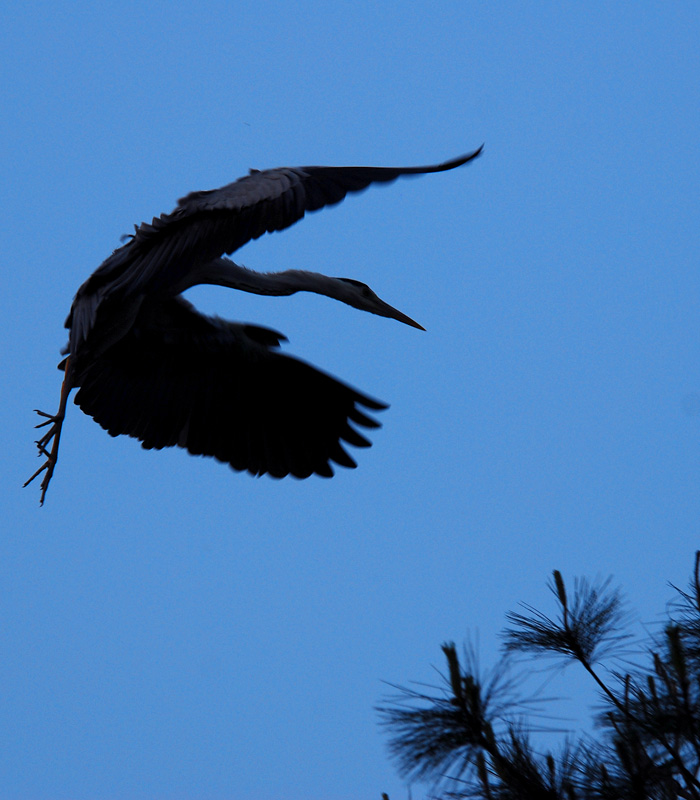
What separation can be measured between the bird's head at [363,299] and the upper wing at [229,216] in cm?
149

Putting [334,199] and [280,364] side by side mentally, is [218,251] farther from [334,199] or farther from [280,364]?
[280,364]

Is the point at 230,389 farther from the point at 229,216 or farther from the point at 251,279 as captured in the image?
the point at 229,216

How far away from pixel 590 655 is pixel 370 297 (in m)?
3.40

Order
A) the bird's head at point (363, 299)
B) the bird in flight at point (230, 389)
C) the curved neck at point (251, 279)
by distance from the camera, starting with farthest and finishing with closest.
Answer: the bird's head at point (363, 299)
the bird in flight at point (230, 389)
the curved neck at point (251, 279)

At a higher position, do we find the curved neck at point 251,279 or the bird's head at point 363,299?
the bird's head at point 363,299

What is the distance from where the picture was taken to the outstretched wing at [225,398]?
6.00 m

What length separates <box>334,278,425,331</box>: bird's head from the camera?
6.16m

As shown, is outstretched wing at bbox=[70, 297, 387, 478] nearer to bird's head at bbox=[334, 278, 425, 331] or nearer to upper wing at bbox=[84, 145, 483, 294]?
bird's head at bbox=[334, 278, 425, 331]

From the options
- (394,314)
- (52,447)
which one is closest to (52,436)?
(52,447)

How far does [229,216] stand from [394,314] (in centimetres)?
216

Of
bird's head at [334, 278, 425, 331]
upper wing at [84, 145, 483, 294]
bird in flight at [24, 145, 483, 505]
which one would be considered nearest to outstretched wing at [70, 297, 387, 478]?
bird in flight at [24, 145, 483, 505]

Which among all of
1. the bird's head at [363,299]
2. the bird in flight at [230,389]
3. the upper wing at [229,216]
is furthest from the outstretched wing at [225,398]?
the upper wing at [229,216]

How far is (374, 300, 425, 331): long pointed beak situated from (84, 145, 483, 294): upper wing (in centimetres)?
170

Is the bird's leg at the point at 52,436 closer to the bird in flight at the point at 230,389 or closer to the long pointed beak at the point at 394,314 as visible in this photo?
the bird in flight at the point at 230,389
